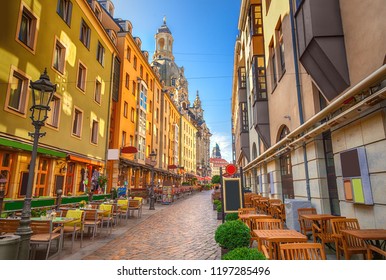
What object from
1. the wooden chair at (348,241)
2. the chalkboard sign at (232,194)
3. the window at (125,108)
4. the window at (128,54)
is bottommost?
the wooden chair at (348,241)

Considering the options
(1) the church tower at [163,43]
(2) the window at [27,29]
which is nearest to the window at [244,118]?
(2) the window at [27,29]

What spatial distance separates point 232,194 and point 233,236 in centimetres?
265

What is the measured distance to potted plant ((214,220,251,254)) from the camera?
5.01 meters

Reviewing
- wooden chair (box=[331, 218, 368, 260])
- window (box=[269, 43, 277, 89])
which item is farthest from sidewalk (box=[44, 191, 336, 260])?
window (box=[269, 43, 277, 89])

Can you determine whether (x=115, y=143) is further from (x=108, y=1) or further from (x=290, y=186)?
(x=290, y=186)

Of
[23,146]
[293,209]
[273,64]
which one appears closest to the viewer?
[293,209]

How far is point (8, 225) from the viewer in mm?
5887

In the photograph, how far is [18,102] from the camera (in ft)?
36.0

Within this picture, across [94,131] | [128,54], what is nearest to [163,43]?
[128,54]

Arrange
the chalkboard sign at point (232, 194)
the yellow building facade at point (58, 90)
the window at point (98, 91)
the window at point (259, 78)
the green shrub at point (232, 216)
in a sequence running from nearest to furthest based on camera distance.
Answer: the green shrub at point (232, 216) → the chalkboard sign at point (232, 194) → the yellow building facade at point (58, 90) → the window at point (259, 78) → the window at point (98, 91)

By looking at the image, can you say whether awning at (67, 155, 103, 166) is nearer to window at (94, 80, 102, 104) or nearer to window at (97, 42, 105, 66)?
window at (94, 80, 102, 104)

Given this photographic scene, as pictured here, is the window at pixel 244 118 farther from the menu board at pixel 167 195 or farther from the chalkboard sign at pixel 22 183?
the chalkboard sign at pixel 22 183

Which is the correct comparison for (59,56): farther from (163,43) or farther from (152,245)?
(163,43)

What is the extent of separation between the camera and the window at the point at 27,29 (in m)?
11.2
